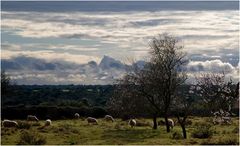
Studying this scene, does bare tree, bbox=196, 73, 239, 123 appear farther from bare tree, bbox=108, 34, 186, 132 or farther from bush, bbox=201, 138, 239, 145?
bare tree, bbox=108, 34, 186, 132

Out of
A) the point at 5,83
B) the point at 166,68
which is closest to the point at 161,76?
the point at 166,68

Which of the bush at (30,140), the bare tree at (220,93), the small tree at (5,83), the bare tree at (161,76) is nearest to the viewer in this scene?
the bare tree at (220,93)

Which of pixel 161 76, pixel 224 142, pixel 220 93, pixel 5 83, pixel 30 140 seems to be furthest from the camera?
pixel 5 83

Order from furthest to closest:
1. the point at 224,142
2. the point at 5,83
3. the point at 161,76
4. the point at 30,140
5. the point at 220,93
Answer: the point at 5,83 → the point at 161,76 → the point at 224,142 → the point at 30,140 → the point at 220,93

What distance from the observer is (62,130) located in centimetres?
4269

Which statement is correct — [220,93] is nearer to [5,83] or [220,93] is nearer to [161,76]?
[161,76]

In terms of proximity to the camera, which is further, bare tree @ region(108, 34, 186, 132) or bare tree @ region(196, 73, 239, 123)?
bare tree @ region(108, 34, 186, 132)

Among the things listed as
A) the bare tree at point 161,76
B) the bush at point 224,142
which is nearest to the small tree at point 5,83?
the bare tree at point 161,76

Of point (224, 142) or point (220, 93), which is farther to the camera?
point (224, 142)

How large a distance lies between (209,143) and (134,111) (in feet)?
66.7

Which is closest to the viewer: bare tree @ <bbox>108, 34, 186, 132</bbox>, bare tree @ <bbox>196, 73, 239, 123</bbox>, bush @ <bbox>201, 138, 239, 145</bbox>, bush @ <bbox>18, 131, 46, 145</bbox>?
bare tree @ <bbox>196, 73, 239, 123</bbox>

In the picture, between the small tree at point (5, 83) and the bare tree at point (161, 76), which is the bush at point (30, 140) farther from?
the small tree at point (5, 83)

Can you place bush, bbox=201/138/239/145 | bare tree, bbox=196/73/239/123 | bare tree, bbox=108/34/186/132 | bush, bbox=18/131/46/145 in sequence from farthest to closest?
bare tree, bbox=108/34/186/132
bush, bbox=201/138/239/145
bush, bbox=18/131/46/145
bare tree, bbox=196/73/239/123

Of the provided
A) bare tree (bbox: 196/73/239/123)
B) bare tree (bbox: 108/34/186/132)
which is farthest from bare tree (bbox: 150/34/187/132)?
bare tree (bbox: 196/73/239/123)
